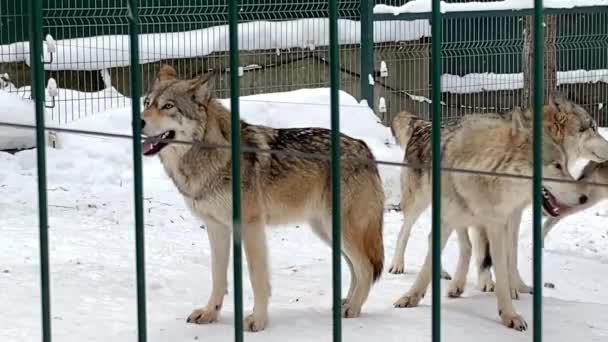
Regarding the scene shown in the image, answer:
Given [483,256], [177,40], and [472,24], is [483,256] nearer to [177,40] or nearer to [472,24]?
[177,40]

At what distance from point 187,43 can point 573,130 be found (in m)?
6.01

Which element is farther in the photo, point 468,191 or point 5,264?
point 5,264

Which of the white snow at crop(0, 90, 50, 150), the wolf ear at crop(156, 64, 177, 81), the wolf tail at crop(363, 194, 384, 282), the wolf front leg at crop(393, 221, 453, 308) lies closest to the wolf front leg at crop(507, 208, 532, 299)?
the wolf front leg at crop(393, 221, 453, 308)

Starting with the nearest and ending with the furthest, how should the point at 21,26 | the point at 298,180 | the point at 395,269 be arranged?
the point at 298,180 < the point at 395,269 < the point at 21,26

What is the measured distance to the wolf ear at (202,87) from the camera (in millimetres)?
5059

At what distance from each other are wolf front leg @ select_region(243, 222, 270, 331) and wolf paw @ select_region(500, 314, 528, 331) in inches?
48.2

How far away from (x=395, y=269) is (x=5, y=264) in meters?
2.54

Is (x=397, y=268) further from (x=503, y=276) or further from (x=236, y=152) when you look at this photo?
(x=236, y=152)

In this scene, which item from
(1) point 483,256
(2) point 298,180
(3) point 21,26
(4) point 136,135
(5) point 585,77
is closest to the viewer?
(4) point 136,135

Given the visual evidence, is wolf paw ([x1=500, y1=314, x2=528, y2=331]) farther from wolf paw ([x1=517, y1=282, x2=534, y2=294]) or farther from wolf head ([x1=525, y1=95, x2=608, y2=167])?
wolf head ([x1=525, y1=95, x2=608, y2=167])

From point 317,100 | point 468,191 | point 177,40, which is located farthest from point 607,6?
point 468,191

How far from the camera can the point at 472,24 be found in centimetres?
1292

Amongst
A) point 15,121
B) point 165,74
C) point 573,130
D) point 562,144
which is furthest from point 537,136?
point 15,121

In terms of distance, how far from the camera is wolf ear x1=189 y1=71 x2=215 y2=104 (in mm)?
5059
